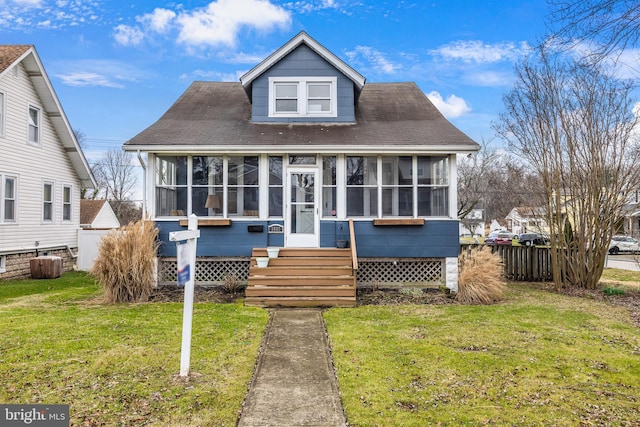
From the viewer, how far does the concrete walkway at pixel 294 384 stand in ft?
12.5

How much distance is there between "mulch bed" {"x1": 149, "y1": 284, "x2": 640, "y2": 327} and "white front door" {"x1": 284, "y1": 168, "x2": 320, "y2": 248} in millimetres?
1881

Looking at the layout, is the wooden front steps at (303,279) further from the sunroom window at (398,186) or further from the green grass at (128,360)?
the sunroom window at (398,186)

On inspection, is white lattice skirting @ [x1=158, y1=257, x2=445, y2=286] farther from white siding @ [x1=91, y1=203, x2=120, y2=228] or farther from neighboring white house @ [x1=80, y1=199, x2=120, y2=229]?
white siding @ [x1=91, y1=203, x2=120, y2=228]

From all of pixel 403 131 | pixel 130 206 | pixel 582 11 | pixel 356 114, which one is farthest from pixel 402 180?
pixel 130 206

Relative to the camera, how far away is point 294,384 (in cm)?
460

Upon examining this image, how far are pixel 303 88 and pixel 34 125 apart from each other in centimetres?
1007

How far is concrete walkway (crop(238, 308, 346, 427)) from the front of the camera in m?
3.80

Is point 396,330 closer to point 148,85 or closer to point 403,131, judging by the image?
point 403,131

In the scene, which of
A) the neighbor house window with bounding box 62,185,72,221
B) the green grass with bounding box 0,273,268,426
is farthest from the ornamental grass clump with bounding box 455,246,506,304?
the neighbor house window with bounding box 62,185,72,221

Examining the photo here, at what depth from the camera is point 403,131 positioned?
1162cm

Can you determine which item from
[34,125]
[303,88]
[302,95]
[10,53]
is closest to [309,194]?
[302,95]

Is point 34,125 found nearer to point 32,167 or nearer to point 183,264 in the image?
point 32,167

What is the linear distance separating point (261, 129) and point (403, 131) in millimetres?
4018

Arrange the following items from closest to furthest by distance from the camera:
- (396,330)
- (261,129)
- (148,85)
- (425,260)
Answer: (396,330), (425,260), (261,129), (148,85)
